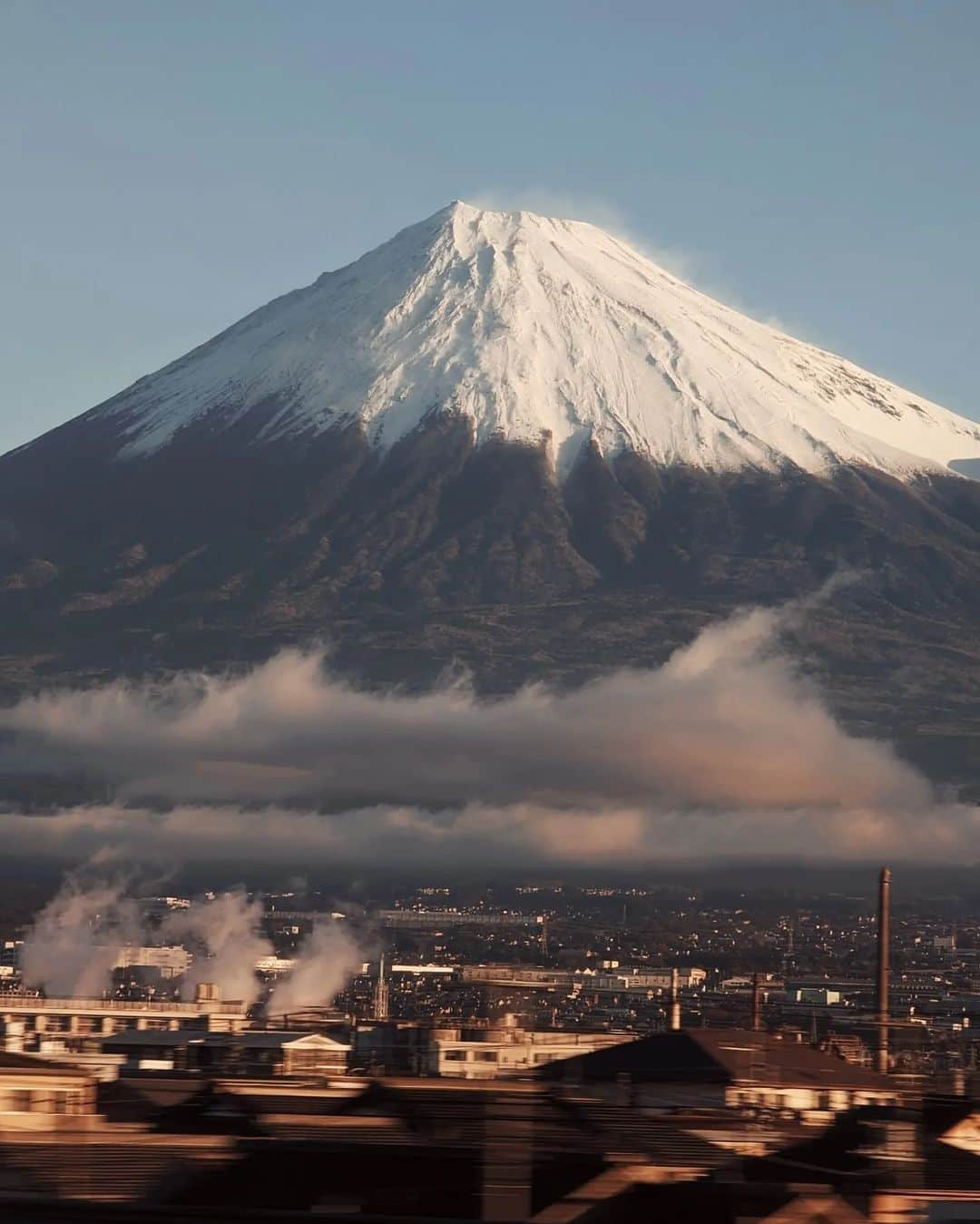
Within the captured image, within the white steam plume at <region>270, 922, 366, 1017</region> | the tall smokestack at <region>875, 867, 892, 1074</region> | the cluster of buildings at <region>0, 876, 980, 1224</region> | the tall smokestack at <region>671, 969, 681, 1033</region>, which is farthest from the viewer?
the white steam plume at <region>270, 922, 366, 1017</region>

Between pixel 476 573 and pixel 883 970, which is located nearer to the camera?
pixel 883 970

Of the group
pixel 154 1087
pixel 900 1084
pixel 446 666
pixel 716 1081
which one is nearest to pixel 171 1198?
pixel 154 1087

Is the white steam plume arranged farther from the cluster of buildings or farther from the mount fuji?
the mount fuji

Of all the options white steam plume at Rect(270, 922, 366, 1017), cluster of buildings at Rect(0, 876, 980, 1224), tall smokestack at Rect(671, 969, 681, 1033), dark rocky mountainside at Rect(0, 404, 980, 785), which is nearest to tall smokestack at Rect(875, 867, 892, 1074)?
cluster of buildings at Rect(0, 876, 980, 1224)

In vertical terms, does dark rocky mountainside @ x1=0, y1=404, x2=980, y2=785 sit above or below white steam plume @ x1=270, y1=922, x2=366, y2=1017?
above

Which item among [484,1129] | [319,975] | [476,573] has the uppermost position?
[476,573]

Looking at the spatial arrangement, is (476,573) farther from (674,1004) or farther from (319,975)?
(674,1004)

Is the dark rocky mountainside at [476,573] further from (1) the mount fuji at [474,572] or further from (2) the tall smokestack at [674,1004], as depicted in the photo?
(2) the tall smokestack at [674,1004]

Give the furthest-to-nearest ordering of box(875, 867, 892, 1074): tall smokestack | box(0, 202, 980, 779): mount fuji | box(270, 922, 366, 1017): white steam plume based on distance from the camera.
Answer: box(0, 202, 980, 779): mount fuji
box(270, 922, 366, 1017): white steam plume
box(875, 867, 892, 1074): tall smokestack

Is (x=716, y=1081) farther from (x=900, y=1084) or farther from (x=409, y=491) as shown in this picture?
(x=409, y=491)

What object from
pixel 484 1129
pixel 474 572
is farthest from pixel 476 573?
pixel 484 1129
